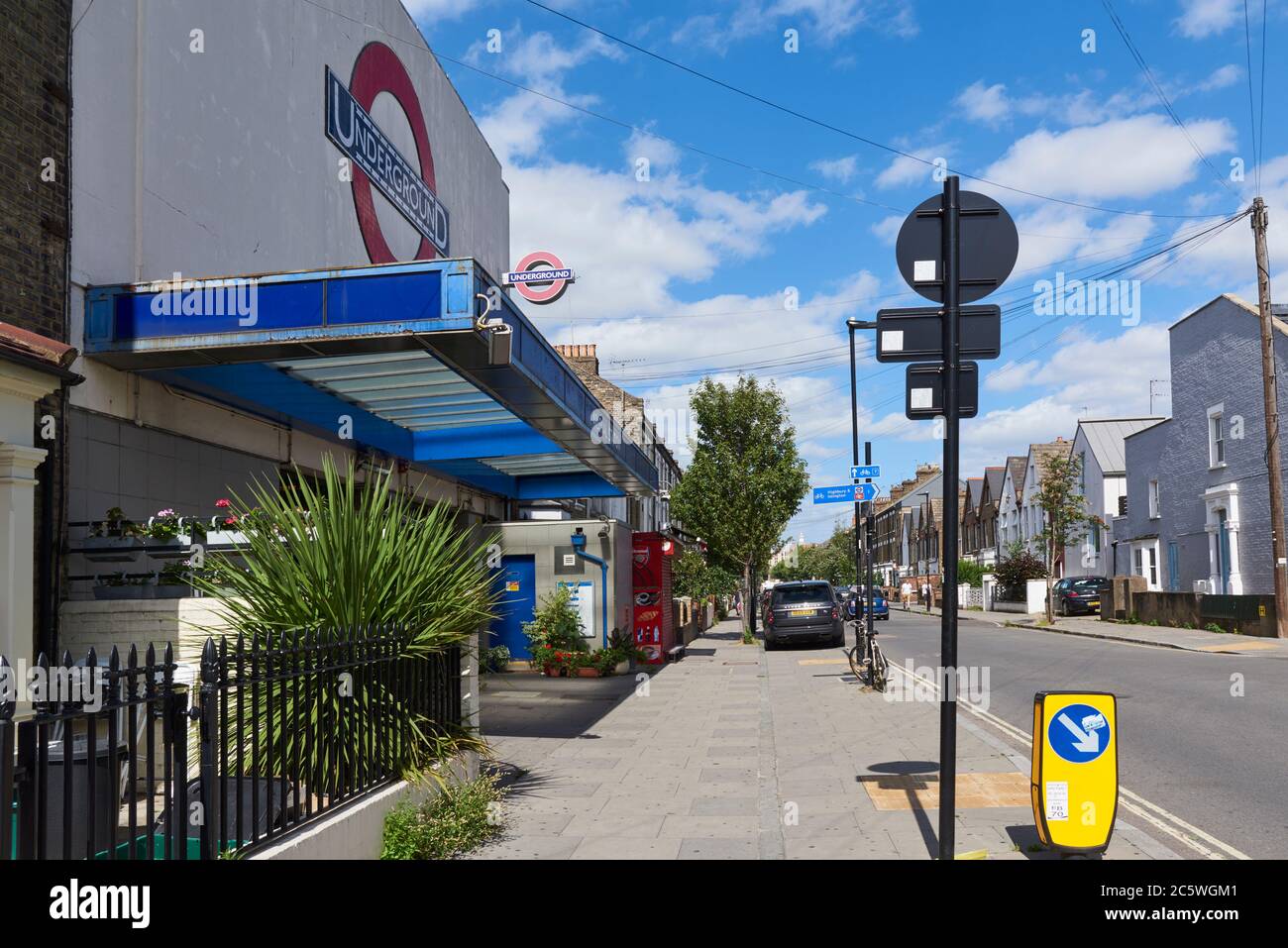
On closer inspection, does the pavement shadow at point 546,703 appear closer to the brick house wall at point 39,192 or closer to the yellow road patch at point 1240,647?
the brick house wall at point 39,192

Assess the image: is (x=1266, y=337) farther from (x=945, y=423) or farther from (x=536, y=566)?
(x=945, y=423)

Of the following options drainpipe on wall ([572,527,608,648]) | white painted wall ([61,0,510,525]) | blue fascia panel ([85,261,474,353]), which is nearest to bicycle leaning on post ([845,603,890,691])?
drainpipe on wall ([572,527,608,648])

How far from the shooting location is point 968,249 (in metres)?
6.17

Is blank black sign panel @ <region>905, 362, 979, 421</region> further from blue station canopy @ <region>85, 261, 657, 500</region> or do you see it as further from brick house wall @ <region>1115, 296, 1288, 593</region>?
brick house wall @ <region>1115, 296, 1288, 593</region>

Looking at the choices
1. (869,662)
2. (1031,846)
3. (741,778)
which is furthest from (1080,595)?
(1031,846)

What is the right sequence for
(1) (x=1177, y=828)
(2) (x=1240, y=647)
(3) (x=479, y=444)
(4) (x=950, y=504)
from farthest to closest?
(2) (x=1240, y=647), (3) (x=479, y=444), (1) (x=1177, y=828), (4) (x=950, y=504)

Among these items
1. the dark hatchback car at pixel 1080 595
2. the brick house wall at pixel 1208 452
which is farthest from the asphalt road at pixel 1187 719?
the dark hatchback car at pixel 1080 595

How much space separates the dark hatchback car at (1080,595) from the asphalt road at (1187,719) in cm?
1758

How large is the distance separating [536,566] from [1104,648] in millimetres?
13610

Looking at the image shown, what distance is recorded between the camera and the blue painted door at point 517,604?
20.4 m

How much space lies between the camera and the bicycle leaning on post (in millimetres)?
17281

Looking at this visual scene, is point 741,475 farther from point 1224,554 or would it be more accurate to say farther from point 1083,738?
point 1083,738

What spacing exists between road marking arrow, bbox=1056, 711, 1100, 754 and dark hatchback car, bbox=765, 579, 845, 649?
22078 mm

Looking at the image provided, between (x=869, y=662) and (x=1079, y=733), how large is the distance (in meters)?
11.6
